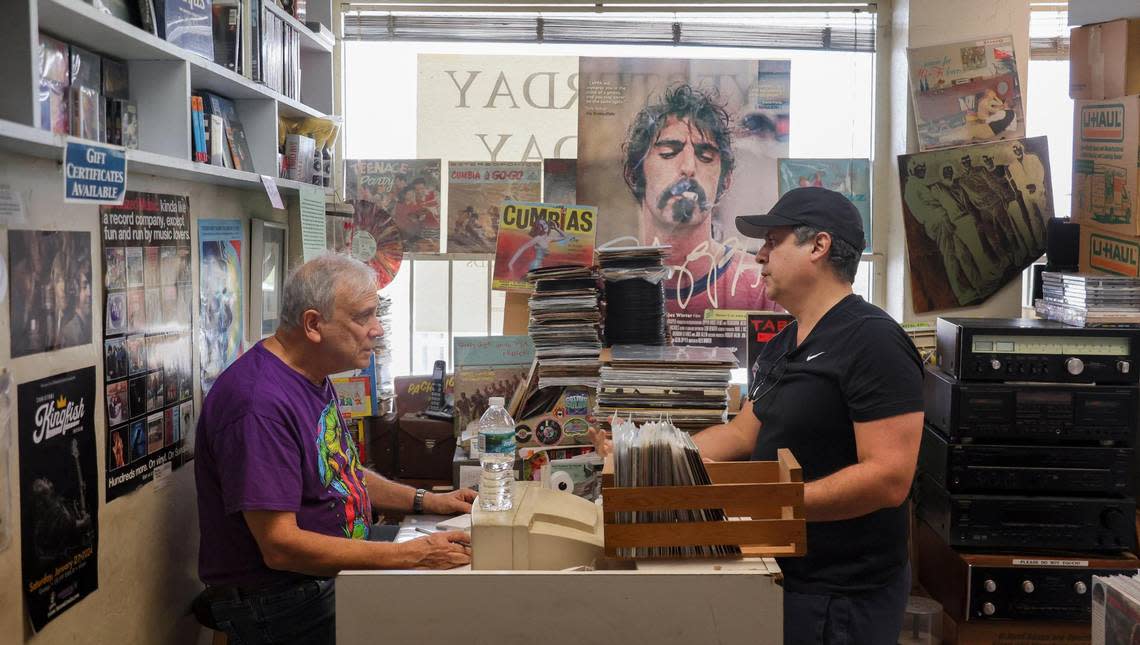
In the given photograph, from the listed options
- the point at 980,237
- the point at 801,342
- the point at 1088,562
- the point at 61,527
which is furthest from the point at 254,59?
the point at 1088,562

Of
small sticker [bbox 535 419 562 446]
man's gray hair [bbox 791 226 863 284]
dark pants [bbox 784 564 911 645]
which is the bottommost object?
dark pants [bbox 784 564 911 645]

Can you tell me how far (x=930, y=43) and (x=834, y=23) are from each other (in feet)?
1.33

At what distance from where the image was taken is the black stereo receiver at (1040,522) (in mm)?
3232

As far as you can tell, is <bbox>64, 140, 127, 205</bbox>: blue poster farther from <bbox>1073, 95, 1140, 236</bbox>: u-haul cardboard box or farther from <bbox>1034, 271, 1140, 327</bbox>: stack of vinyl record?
<bbox>1073, 95, 1140, 236</bbox>: u-haul cardboard box

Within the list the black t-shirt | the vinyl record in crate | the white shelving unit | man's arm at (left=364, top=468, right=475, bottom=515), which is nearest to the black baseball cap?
the black t-shirt

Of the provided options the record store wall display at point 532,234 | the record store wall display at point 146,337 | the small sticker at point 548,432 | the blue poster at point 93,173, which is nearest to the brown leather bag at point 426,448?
the small sticker at point 548,432

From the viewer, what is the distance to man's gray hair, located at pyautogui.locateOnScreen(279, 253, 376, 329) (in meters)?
2.21

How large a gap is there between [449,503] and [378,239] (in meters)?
1.74

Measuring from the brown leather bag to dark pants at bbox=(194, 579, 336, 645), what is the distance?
5.12ft

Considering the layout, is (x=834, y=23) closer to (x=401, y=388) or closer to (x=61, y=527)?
(x=401, y=388)

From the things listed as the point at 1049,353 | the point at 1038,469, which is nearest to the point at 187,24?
the point at 1049,353

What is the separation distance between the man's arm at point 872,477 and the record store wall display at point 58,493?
1.52 m

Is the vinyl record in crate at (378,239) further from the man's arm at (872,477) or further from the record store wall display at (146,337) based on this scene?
the man's arm at (872,477)

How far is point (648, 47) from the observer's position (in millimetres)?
4039
